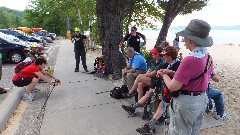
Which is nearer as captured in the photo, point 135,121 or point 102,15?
point 135,121

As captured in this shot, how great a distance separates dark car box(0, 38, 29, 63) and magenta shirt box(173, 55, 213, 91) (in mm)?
12479

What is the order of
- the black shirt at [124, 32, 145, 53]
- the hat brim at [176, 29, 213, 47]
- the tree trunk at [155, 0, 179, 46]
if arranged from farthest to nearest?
the tree trunk at [155, 0, 179, 46] → the black shirt at [124, 32, 145, 53] → the hat brim at [176, 29, 213, 47]

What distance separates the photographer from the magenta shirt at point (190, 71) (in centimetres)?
297

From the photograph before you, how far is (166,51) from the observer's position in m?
4.04

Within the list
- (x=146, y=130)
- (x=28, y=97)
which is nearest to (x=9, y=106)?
(x=28, y=97)

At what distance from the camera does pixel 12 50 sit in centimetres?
1396

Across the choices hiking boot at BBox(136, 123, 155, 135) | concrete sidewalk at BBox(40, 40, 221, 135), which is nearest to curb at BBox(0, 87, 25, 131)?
concrete sidewalk at BBox(40, 40, 221, 135)

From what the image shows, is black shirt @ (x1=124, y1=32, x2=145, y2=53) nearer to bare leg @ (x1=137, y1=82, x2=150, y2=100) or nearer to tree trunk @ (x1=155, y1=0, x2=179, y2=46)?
tree trunk @ (x1=155, y1=0, x2=179, y2=46)

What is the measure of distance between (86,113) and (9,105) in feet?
6.41

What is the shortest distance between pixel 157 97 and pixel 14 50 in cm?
1080

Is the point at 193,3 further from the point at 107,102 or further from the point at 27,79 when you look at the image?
the point at 27,79

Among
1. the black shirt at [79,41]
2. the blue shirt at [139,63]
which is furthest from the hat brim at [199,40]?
the black shirt at [79,41]

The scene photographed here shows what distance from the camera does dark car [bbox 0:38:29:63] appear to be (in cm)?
1381

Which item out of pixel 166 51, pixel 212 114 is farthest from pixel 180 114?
pixel 212 114
